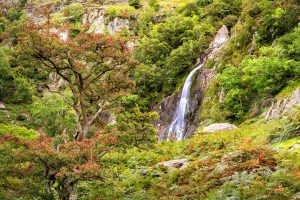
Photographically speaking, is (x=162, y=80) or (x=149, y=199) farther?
(x=162, y=80)

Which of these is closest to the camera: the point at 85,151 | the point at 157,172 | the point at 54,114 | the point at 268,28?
the point at 85,151

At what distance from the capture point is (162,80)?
158 ft

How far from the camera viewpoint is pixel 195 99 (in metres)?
38.9

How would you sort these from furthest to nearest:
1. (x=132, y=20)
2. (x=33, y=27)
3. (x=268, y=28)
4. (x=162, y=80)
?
(x=132, y=20) → (x=162, y=80) → (x=268, y=28) → (x=33, y=27)

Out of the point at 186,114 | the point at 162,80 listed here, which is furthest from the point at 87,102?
the point at 162,80

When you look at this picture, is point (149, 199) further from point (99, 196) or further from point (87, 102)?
point (87, 102)

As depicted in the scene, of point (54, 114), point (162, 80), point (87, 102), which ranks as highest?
point (87, 102)

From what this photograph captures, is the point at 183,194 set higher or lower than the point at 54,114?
higher

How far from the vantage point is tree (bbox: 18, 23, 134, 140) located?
13461 mm

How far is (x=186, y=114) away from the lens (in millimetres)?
37969

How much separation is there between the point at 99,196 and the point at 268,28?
89.6 feet

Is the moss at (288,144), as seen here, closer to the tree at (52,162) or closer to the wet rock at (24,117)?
the tree at (52,162)

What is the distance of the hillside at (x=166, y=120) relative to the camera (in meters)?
11.0

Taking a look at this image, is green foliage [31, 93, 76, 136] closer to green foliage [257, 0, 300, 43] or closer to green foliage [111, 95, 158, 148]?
green foliage [257, 0, 300, 43]
